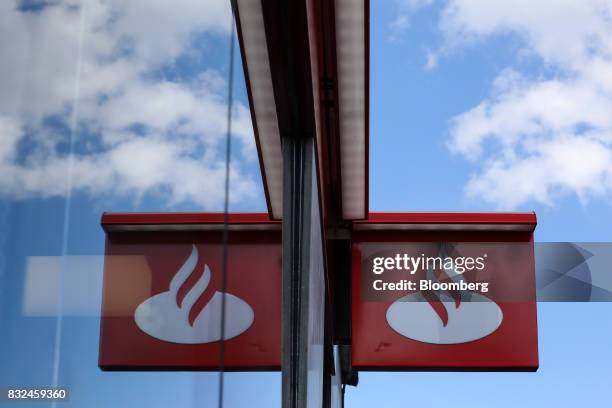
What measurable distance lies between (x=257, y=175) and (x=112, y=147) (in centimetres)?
212

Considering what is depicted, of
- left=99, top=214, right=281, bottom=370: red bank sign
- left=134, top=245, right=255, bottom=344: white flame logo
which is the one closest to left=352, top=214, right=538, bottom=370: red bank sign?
left=99, top=214, right=281, bottom=370: red bank sign

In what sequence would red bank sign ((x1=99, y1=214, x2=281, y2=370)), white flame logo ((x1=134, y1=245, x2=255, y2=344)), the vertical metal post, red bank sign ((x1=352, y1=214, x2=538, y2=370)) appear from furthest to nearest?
red bank sign ((x1=352, y1=214, x2=538, y2=370)) → the vertical metal post → white flame logo ((x1=134, y1=245, x2=255, y2=344)) → red bank sign ((x1=99, y1=214, x2=281, y2=370))

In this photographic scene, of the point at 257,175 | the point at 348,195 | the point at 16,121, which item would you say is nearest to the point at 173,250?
the point at 16,121

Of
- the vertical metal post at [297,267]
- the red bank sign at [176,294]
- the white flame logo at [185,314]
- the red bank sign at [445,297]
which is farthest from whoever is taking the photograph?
the red bank sign at [445,297]

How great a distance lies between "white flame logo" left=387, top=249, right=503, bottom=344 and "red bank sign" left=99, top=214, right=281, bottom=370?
4.08 meters

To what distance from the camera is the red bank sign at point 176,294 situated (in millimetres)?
1074

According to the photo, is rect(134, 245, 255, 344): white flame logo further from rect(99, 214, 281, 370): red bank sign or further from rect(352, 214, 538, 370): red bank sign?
rect(352, 214, 538, 370): red bank sign

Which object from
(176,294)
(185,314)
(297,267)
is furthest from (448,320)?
(176,294)

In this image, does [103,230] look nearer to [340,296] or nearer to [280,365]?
[280,365]

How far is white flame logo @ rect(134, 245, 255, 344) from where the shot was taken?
127 cm

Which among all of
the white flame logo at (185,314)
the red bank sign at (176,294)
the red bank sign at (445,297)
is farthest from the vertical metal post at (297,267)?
the red bank sign at (445,297)

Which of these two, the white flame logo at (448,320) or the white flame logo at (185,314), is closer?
the white flame logo at (185,314)

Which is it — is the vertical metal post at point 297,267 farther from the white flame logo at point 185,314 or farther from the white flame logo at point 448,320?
the white flame logo at point 448,320

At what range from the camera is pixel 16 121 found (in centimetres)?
77
